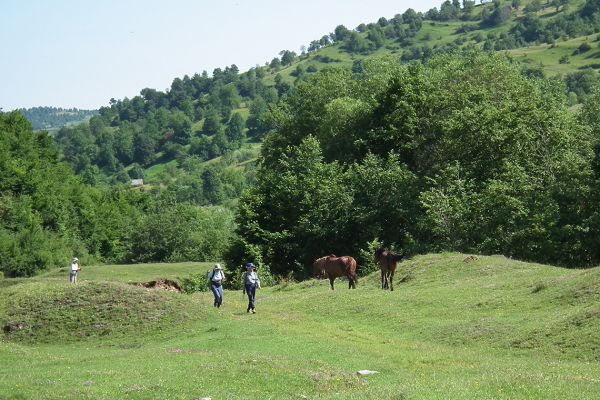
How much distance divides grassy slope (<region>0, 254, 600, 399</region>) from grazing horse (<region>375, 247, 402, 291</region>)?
1.19 meters

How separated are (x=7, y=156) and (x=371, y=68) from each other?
52.1 m

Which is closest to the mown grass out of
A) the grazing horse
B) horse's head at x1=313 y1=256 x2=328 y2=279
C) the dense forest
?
the dense forest

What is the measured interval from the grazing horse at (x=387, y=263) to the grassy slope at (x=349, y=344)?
119 cm

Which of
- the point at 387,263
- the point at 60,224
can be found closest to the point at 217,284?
the point at 387,263

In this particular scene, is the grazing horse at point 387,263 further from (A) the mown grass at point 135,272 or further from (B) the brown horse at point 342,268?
(A) the mown grass at point 135,272

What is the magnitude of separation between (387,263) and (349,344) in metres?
15.7

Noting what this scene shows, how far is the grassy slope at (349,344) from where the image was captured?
825 inches

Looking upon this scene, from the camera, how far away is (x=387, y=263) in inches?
1753

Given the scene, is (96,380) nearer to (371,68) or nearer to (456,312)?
(456,312)

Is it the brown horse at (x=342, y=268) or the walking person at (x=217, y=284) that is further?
the brown horse at (x=342, y=268)

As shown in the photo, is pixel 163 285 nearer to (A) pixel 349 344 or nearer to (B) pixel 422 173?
(B) pixel 422 173

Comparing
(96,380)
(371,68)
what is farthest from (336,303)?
(371,68)

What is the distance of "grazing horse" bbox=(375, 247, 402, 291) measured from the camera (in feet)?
145

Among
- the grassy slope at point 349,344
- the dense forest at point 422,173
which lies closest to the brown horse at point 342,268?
the grassy slope at point 349,344
